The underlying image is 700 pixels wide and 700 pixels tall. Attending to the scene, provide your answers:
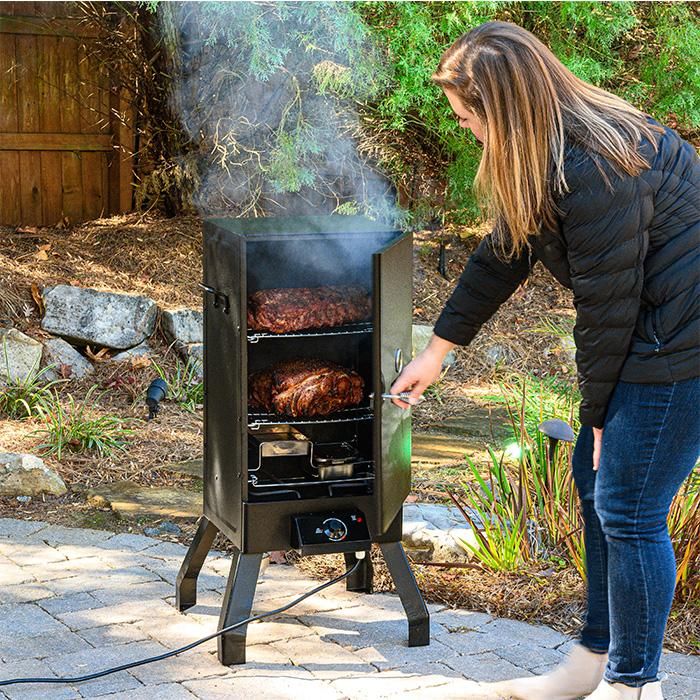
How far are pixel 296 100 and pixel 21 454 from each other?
9.96 feet

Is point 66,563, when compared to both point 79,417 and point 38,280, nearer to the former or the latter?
point 79,417

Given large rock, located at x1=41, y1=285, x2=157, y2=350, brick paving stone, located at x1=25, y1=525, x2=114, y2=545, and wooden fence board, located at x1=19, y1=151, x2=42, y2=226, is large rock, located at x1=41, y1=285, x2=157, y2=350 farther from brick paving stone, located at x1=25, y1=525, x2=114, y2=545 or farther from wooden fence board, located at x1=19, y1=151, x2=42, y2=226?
brick paving stone, located at x1=25, y1=525, x2=114, y2=545

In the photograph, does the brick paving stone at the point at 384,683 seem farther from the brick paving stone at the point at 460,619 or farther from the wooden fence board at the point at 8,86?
the wooden fence board at the point at 8,86

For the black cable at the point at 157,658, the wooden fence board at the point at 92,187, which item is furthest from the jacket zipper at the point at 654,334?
the wooden fence board at the point at 92,187

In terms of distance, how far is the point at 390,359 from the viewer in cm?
315

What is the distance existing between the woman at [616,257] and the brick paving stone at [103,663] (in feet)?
4.29

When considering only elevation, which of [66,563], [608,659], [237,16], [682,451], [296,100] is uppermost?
[237,16]

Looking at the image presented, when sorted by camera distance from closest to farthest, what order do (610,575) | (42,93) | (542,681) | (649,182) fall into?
(649,182)
(610,575)
(542,681)
(42,93)

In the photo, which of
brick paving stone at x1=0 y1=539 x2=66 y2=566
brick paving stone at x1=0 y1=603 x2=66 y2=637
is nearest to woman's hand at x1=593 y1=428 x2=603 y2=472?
brick paving stone at x1=0 y1=603 x2=66 y2=637

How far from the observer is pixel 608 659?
8.71ft

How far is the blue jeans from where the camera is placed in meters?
2.50

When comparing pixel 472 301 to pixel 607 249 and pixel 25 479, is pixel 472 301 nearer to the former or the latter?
pixel 607 249

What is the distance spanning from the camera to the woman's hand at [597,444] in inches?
103

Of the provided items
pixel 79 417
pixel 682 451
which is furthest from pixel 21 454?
pixel 682 451
